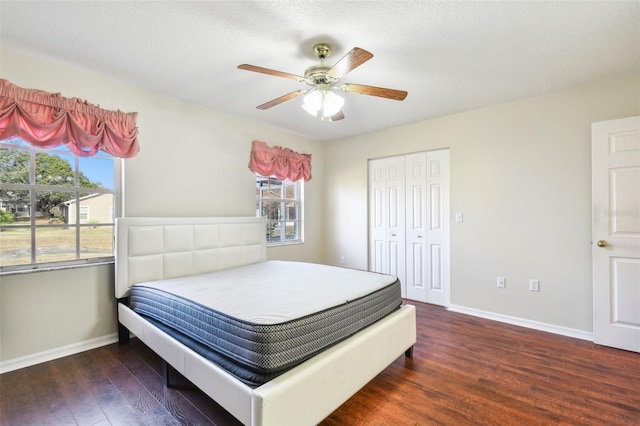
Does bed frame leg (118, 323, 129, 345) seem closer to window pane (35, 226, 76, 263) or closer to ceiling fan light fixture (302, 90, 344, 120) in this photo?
window pane (35, 226, 76, 263)

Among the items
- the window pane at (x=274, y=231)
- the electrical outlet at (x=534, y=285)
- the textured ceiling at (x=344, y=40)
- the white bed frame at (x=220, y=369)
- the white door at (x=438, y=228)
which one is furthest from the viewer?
the window pane at (x=274, y=231)

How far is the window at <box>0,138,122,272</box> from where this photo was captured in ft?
7.45

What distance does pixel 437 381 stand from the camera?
6.80 feet

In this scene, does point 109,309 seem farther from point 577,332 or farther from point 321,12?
point 577,332

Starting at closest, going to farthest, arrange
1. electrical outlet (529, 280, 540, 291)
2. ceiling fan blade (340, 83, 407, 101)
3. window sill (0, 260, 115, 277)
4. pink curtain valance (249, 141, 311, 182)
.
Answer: ceiling fan blade (340, 83, 407, 101), window sill (0, 260, 115, 277), electrical outlet (529, 280, 540, 291), pink curtain valance (249, 141, 311, 182)

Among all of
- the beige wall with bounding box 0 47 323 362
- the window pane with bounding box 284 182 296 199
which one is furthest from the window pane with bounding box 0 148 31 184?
the window pane with bounding box 284 182 296 199

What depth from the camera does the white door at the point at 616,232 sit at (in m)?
2.50

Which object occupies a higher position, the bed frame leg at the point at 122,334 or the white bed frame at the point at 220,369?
the white bed frame at the point at 220,369

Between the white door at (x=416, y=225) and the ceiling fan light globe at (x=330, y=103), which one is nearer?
the ceiling fan light globe at (x=330, y=103)

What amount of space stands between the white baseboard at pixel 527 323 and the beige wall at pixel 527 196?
0.15ft

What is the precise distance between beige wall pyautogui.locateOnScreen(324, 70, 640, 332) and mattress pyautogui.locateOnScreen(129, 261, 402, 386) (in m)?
1.57

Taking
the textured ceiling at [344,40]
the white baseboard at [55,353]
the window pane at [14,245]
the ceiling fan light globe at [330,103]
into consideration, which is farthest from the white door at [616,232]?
the window pane at [14,245]

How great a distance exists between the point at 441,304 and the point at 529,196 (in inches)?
64.5

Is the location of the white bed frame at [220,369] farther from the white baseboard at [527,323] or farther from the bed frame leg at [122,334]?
the white baseboard at [527,323]
